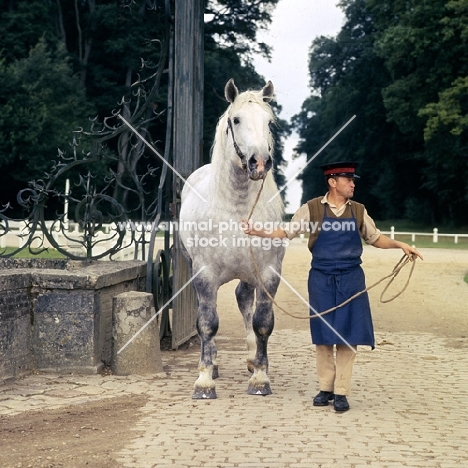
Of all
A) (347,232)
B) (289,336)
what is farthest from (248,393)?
(289,336)

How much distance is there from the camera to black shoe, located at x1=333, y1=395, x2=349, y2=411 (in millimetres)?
7602

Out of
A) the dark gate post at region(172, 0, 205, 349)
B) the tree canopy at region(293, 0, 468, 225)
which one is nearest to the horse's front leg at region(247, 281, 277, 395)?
the dark gate post at region(172, 0, 205, 349)

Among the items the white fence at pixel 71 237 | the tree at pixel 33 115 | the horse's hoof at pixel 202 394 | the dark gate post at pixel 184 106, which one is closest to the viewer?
the horse's hoof at pixel 202 394

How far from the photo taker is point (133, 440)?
6.58 m

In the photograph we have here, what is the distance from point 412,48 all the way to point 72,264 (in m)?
41.8

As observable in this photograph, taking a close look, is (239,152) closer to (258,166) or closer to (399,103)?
(258,166)

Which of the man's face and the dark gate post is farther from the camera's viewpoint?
the dark gate post

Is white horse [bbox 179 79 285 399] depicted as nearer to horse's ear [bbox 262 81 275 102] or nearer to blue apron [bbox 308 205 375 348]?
horse's ear [bbox 262 81 275 102]

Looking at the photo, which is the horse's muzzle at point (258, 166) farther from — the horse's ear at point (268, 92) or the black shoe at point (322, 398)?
the black shoe at point (322, 398)

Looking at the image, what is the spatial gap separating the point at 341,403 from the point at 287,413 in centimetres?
44

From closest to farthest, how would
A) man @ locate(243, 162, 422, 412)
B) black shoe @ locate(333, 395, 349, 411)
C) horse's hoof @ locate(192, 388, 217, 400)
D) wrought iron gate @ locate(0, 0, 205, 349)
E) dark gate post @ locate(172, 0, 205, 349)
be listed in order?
black shoe @ locate(333, 395, 349, 411) < man @ locate(243, 162, 422, 412) < horse's hoof @ locate(192, 388, 217, 400) < wrought iron gate @ locate(0, 0, 205, 349) < dark gate post @ locate(172, 0, 205, 349)

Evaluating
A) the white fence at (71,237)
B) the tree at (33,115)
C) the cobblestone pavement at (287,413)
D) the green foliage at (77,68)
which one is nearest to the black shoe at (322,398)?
the cobblestone pavement at (287,413)

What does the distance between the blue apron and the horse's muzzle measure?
80 cm

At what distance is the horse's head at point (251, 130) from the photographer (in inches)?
292
